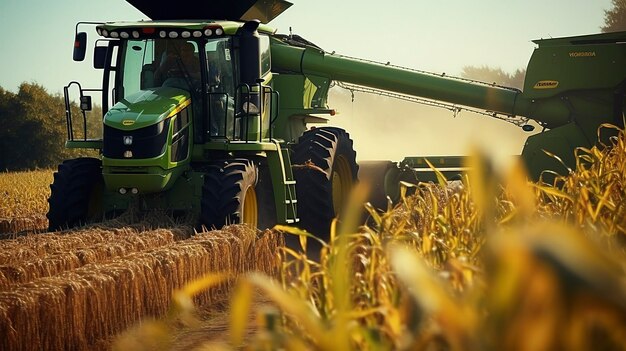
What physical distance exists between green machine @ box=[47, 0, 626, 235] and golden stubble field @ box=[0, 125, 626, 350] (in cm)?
57

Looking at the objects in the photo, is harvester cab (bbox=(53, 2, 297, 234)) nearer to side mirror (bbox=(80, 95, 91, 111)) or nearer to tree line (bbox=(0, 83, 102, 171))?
side mirror (bbox=(80, 95, 91, 111))

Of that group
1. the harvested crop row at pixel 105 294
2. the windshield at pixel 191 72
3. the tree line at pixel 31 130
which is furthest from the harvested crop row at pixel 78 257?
the tree line at pixel 31 130

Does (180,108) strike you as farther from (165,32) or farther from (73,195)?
(73,195)

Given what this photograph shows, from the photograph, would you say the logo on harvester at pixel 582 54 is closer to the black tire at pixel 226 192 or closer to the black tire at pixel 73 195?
the black tire at pixel 226 192

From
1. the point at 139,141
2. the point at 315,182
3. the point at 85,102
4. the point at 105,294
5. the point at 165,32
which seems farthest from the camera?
the point at 315,182

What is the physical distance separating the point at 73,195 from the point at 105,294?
362 centimetres

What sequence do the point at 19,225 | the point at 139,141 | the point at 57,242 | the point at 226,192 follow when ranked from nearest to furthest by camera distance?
the point at 57,242
the point at 226,192
the point at 139,141
the point at 19,225

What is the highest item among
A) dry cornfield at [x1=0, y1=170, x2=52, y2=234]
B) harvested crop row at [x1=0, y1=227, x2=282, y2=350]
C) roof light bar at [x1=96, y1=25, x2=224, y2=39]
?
roof light bar at [x1=96, y1=25, x2=224, y2=39]

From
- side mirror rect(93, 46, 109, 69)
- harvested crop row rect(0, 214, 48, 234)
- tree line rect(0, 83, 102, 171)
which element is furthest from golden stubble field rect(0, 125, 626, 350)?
tree line rect(0, 83, 102, 171)

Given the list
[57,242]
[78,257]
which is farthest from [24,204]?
[78,257]

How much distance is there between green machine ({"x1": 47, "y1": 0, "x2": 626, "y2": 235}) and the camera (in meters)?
10.0

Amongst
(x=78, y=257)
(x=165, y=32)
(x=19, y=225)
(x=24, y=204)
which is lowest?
(x=24, y=204)

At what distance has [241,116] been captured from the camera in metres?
10.9

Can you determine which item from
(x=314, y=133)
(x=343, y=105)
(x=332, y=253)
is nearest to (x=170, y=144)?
(x=314, y=133)
